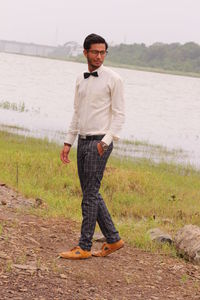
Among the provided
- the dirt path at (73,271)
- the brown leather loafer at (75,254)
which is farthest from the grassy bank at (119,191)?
the brown leather loafer at (75,254)

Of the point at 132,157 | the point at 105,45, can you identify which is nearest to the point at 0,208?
the point at 105,45

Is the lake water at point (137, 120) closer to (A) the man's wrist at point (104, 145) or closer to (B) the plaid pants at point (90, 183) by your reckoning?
(B) the plaid pants at point (90, 183)

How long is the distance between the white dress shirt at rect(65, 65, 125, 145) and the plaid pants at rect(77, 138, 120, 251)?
178 millimetres

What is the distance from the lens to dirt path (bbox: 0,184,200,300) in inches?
231

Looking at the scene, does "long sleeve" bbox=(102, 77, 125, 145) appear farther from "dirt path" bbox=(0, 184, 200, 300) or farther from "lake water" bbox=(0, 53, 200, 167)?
"lake water" bbox=(0, 53, 200, 167)

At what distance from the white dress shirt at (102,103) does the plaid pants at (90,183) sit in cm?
18

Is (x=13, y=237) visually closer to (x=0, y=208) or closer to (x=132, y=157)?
(x=0, y=208)

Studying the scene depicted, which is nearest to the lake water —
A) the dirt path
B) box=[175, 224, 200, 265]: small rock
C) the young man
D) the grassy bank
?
the grassy bank

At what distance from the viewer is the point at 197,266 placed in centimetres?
757

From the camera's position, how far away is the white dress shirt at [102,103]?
639cm

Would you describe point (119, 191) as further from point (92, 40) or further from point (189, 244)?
point (92, 40)

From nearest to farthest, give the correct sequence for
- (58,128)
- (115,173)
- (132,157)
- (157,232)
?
(157,232) → (115,173) → (132,157) → (58,128)

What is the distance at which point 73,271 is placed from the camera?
639 cm

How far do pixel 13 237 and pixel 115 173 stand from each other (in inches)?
315
